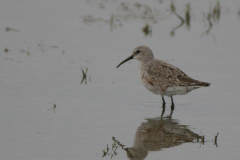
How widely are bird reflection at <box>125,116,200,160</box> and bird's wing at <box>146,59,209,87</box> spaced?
97 cm

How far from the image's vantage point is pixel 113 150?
8.13 metres

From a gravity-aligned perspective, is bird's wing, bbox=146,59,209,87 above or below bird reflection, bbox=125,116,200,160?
above

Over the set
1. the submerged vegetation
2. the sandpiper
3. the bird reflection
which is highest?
the submerged vegetation

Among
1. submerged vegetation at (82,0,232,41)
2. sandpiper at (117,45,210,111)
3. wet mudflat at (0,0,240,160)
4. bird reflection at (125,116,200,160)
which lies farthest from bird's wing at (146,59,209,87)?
submerged vegetation at (82,0,232,41)

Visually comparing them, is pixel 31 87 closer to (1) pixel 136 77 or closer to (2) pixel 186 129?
(1) pixel 136 77

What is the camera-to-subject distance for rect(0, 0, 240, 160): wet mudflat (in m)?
8.49

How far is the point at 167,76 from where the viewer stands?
10867 millimetres

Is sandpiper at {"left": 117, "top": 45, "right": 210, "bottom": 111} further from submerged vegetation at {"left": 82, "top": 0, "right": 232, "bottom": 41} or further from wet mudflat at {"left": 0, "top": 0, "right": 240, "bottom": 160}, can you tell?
submerged vegetation at {"left": 82, "top": 0, "right": 232, "bottom": 41}

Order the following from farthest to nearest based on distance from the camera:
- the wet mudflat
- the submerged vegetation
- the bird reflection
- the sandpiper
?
1. the submerged vegetation
2. the sandpiper
3. the wet mudflat
4. the bird reflection

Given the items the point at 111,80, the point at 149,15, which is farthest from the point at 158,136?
the point at 149,15

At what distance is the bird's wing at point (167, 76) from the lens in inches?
416

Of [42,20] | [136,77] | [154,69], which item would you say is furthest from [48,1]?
[154,69]

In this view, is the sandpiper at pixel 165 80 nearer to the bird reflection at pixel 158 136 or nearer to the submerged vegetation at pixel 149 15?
the bird reflection at pixel 158 136

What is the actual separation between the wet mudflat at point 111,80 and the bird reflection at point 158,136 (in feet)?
0.06
